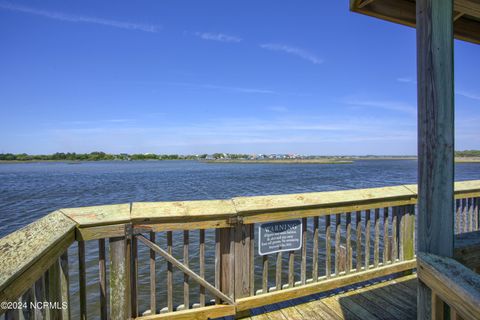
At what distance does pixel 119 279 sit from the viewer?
2.32m

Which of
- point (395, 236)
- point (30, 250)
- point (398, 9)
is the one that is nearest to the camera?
point (30, 250)

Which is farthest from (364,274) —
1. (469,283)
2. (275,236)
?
(469,283)

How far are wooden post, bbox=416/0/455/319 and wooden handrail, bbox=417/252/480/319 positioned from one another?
90 millimetres

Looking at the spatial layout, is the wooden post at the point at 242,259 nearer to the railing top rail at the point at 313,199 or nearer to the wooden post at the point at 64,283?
the railing top rail at the point at 313,199

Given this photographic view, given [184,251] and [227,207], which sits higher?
[227,207]

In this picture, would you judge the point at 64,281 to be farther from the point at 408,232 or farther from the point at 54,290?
the point at 408,232

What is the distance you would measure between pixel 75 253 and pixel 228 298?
600cm

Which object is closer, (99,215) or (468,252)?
(468,252)

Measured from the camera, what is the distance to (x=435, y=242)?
163 cm

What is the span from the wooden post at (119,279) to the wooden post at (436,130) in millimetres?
2268

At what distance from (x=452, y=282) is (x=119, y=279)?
2.39m

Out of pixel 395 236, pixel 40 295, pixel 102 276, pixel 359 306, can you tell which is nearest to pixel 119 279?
pixel 102 276

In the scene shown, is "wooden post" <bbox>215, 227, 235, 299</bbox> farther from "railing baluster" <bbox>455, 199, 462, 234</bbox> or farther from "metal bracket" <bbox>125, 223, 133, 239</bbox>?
"railing baluster" <bbox>455, 199, 462, 234</bbox>

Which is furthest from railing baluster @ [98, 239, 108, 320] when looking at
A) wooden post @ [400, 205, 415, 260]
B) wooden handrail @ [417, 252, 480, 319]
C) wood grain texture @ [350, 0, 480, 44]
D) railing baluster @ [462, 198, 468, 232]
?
railing baluster @ [462, 198, 468, 232]
